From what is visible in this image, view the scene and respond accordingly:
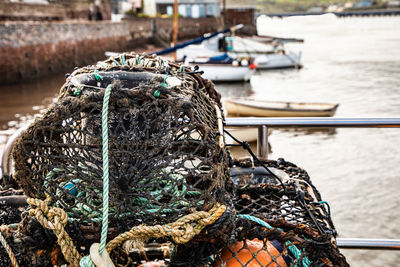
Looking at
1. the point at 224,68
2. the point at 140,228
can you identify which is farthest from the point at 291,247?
the point at 224,68

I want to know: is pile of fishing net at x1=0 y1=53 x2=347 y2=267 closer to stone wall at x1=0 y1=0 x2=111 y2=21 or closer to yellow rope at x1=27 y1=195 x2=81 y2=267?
yellow rope at x1=27 y1=195 x2=81 y2=267

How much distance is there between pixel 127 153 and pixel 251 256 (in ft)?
1.76

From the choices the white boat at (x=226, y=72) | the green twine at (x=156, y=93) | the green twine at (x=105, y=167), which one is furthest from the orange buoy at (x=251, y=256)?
the white boat at (x=226, y=72)

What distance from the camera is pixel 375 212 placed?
7.59 m

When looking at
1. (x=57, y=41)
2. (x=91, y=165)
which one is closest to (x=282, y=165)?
(x=91, y=165)

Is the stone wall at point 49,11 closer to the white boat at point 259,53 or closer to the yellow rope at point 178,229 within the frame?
the white boat at point 259,53

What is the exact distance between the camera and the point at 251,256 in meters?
1.40

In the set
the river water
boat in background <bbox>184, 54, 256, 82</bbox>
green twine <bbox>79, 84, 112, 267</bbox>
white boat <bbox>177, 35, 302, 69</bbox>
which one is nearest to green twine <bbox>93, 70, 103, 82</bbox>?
green twine <bbox>79, 84, 112, 267</bbox>

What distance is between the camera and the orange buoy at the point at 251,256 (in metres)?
1.37

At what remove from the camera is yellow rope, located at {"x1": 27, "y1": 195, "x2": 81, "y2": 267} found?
1234 millimetres

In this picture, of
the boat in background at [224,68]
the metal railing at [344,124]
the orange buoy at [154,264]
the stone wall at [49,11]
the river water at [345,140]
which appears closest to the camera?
the orange buoy at [154,264]

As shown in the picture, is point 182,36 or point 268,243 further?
point 182,36

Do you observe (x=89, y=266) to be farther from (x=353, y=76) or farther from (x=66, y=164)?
(x=353, y=76)

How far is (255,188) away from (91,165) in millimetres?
732
